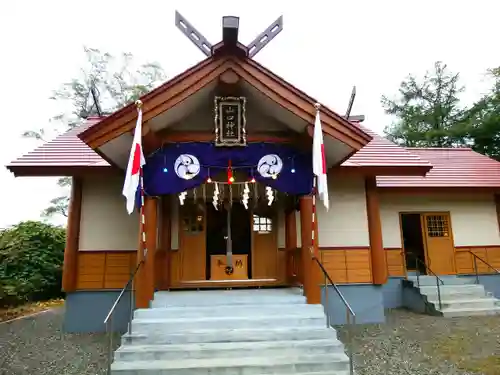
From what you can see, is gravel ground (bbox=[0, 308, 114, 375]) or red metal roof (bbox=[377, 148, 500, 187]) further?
red metal roof (bbox=[377, 148, 500, 187])

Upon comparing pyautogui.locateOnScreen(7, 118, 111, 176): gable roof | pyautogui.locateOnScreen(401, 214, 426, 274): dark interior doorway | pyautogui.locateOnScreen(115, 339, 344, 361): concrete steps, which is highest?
pyautogui.locateOnScreen(7, 118, 111, 176): gable roof

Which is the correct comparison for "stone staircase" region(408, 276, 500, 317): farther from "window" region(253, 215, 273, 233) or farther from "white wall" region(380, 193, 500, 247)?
"window" region(253, 215, 273, 233)

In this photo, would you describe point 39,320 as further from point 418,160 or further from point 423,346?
point 418,160

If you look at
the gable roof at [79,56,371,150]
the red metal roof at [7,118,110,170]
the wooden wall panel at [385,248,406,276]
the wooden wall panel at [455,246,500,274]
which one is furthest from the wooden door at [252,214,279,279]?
the wooden wall panel at [455,246,500,274]

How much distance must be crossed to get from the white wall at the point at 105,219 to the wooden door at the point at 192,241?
105cm

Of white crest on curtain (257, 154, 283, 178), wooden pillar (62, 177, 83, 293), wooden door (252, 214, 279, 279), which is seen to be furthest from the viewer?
wooden door (252, 214, 279, 279)

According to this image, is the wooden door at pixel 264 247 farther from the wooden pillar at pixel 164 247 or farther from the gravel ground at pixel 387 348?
the gravel ground at pixel 387 348

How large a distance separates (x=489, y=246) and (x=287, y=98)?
25.8 ft

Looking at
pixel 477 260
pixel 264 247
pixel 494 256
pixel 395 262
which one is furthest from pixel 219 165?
pixel 494 256

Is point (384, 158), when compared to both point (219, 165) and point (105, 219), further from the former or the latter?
point (105, 219)

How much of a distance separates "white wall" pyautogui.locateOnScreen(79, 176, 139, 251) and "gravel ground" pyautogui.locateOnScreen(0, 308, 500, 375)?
6.00 ft

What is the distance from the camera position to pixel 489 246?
34.0 feet

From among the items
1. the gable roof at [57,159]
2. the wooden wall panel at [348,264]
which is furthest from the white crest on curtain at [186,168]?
the wooden wall panel at [348,264]

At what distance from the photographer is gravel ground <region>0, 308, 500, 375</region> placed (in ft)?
17.4
